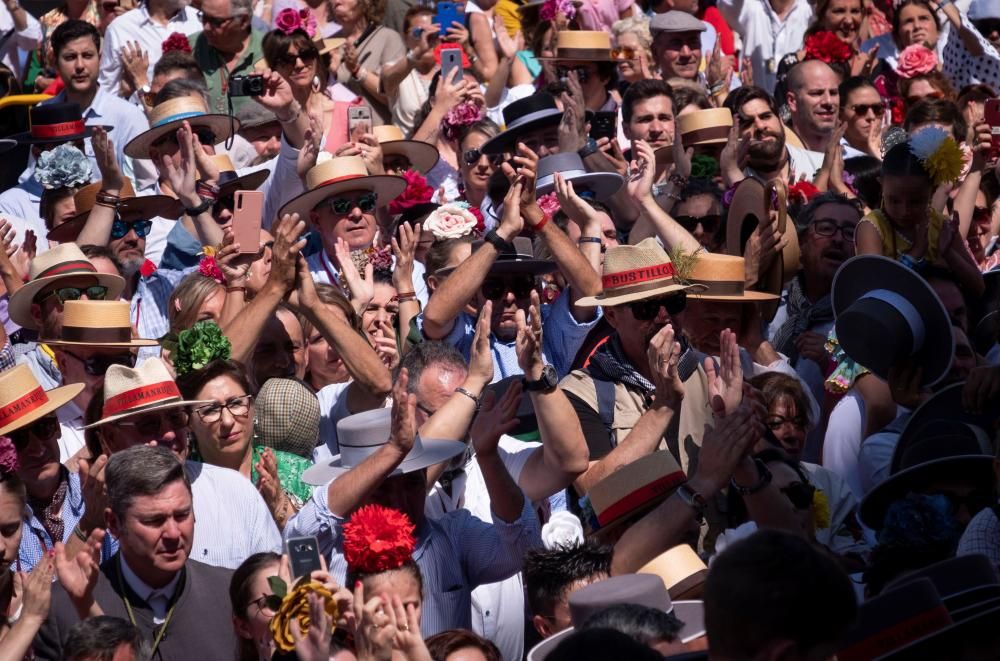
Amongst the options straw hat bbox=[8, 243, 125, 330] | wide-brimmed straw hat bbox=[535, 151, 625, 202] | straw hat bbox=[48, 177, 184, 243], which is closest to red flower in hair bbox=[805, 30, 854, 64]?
wide-brimmed straw hat bbox=[535, 151, 625, 202]

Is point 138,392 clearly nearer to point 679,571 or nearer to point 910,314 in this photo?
point 679,571

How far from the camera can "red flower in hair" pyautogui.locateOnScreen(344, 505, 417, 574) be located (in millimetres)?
5176

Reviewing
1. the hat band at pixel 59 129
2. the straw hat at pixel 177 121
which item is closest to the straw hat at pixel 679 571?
the straw hat at pixel 177 121

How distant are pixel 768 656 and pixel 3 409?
385 centimetres

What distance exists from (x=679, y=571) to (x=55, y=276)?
368 cm

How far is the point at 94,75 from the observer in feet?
35.4

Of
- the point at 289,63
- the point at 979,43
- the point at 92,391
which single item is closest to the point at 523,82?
the point at 289,63

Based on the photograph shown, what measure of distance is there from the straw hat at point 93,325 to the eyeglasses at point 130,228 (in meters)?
1.62

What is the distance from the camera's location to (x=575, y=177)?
841 cm

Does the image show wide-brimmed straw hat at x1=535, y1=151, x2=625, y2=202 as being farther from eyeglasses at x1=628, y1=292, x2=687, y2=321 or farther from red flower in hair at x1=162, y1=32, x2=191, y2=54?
red flower in hair at x1=162, y1=32, x2=191, y2=54

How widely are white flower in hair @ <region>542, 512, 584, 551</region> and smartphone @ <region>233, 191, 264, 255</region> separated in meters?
2.64

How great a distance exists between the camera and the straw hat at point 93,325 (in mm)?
7168

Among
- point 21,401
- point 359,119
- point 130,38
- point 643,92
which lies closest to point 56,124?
point 359,119

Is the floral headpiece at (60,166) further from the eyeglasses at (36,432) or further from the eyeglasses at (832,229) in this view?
the eyeglasses at (832,229)
